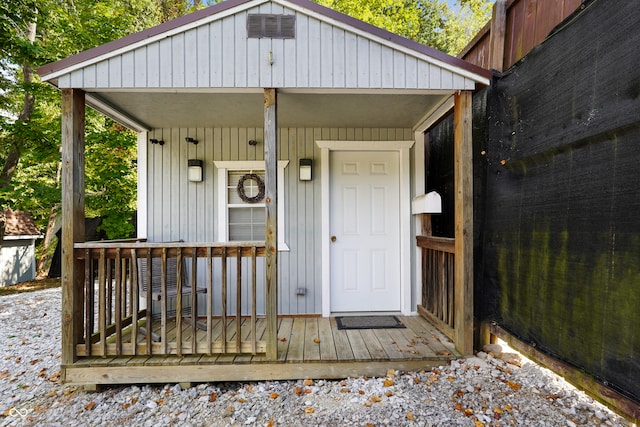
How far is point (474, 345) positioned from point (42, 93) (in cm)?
831

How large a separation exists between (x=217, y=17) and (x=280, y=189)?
179cm

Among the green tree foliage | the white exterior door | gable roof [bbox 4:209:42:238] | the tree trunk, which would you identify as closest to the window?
the white exterior door

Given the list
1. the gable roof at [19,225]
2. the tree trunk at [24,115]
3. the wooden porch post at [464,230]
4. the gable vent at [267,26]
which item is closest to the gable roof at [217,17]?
the gable vent at [267,26]

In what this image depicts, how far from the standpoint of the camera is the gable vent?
2504mm

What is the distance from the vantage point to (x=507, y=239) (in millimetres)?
2514

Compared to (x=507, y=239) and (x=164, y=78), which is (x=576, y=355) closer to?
(x=507, y=239)

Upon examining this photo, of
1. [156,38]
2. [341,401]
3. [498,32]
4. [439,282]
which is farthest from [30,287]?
[498,32]

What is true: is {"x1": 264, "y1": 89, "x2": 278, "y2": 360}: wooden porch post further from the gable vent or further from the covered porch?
the gable vent

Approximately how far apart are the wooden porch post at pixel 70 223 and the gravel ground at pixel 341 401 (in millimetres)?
368

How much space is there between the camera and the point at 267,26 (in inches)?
98.7

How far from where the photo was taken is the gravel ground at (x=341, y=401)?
202 centimetres

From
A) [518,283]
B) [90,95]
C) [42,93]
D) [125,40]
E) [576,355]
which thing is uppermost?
[42,93]

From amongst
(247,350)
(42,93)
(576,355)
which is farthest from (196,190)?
(42,93)

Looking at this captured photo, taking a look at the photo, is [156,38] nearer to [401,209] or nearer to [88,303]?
[88,303]
